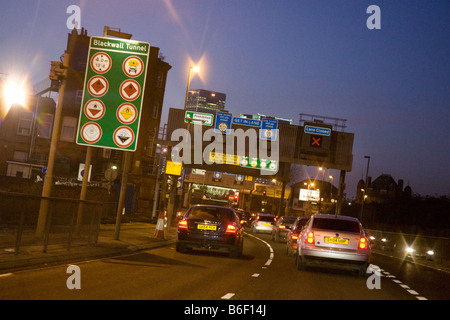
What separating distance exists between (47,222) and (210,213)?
6.58 meters

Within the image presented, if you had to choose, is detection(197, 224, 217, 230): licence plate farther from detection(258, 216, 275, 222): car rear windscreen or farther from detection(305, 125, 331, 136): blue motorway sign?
detection(258, 216, 275, 222): car rear windscreen

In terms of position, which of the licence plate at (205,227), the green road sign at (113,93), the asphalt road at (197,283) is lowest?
the asphalt road at (197,283)

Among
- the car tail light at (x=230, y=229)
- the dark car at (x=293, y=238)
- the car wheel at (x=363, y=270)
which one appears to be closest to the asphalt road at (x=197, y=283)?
the car wheel at (x=363, y=270)

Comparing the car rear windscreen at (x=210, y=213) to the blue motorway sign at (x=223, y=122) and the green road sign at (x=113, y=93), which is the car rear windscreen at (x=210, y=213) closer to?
the green road sign at (x=113, y=93)

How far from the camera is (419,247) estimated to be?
3316cm

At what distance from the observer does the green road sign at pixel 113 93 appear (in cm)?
1919

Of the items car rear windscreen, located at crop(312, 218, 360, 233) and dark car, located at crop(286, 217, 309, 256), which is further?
dark car, located at crop(286, 217, 309, 256)

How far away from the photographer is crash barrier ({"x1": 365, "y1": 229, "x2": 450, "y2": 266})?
29808mm

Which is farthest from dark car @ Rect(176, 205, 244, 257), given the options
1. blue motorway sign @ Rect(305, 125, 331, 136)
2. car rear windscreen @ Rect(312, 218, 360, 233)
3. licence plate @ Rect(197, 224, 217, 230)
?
blue motorway sign @ Rect(305, 125, 331, 136)

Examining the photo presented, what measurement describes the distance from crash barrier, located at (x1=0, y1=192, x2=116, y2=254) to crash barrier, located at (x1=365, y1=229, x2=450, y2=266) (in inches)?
493

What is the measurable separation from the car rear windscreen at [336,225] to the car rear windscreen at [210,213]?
3651 mm

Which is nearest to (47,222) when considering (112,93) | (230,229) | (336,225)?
(112,93)

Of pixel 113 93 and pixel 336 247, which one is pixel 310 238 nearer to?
pixel 336 247
